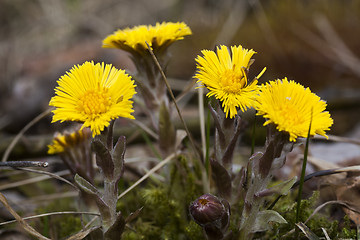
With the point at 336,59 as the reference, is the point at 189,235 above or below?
below

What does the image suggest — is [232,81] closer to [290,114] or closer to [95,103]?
[290,114]

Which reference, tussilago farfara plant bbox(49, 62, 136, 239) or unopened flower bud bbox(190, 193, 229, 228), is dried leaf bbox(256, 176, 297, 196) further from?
tussilago farfara plant bbox(49, 62, 136, 239)

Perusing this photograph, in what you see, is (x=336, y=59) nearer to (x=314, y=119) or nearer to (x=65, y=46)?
(x=314, y=119)

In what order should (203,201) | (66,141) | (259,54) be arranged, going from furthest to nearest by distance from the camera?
(259,54), (66,141), (203,201)

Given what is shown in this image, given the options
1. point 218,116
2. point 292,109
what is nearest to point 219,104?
point 218,116

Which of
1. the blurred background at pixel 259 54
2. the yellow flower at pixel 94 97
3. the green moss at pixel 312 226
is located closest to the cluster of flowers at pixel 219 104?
the yellow flower at pixel 94 97

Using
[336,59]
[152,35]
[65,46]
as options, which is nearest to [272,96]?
[152,35]
